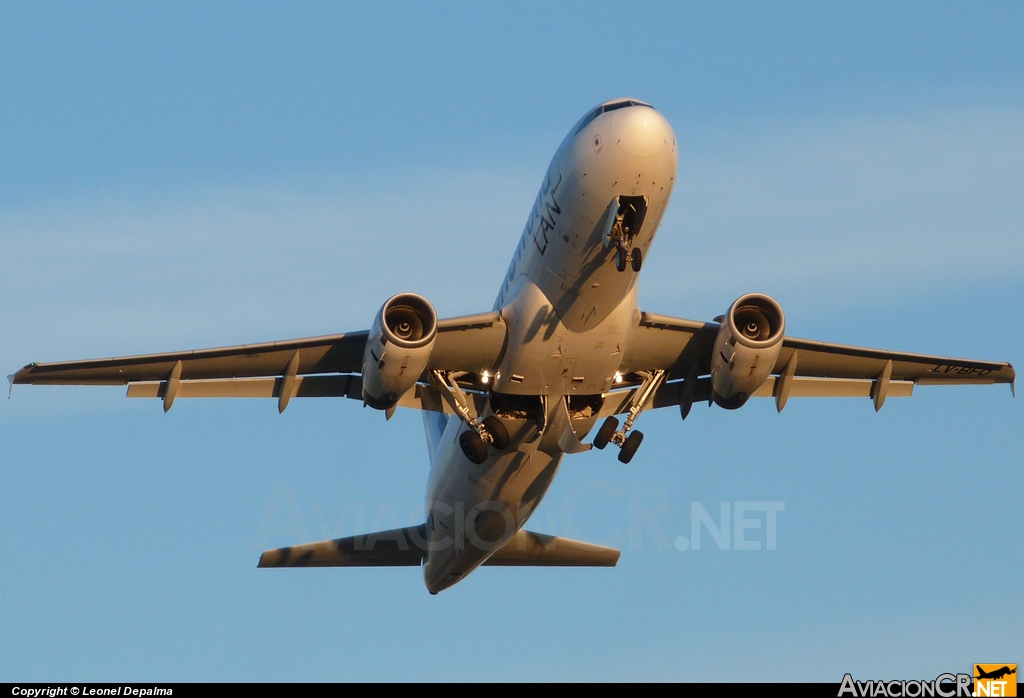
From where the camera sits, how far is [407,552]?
35.7 metres

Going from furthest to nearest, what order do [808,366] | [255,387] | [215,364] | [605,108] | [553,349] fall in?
[808,366] → [255,387] → [215,364] → [553,349] → [605,108]

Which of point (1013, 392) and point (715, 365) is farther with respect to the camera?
point (1013, 392)

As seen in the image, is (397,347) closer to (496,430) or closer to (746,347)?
(496,430)

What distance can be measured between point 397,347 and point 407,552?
10605 millimetres

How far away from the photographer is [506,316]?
1096 inches

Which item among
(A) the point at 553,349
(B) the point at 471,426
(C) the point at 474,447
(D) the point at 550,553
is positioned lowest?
(C) the point at 474,447

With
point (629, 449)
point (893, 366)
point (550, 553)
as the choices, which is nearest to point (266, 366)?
point (629, 449)

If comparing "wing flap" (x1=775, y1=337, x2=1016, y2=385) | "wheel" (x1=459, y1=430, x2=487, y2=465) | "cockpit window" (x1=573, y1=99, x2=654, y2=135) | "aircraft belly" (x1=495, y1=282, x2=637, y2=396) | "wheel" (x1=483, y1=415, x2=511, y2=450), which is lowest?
"wheel" (x1=459, y1=430, x2=487, y2=465)

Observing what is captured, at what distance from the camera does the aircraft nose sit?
24.6 metres

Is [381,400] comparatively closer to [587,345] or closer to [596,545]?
[587,345]

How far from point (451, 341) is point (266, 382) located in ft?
14.5

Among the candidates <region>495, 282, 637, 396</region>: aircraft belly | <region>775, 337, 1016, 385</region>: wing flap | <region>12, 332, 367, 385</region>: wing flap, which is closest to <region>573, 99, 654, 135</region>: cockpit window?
<region>495, 282, 637, 396</region>: aircraft belly

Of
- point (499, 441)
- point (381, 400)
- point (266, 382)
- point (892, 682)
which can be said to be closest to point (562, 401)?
point (499, 441)

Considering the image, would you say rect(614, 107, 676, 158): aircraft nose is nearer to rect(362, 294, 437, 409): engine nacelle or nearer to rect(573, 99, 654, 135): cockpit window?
rect(573, 99, 654, 135): cockpit window
